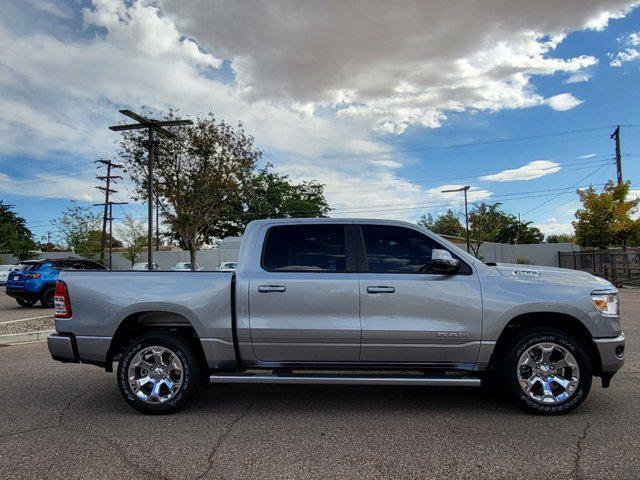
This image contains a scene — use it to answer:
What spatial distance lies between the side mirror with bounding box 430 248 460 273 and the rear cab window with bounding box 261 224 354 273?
0.81 metres

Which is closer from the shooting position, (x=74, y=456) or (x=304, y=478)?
(x=304, y=478)

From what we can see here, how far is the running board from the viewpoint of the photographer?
14.6ft

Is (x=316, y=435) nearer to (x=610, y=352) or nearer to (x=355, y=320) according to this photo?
(x=355, y=320)

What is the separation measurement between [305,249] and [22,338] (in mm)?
7560

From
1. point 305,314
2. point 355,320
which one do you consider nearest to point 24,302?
point 305,314

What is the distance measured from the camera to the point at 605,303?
459 centimetres

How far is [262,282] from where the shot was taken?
4.71 meters

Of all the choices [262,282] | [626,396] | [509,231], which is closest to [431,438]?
[262,282]

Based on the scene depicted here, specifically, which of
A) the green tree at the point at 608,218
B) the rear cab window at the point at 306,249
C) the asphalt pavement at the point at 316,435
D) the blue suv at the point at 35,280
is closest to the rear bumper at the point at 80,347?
the asphalt pavement at the point at 316,435

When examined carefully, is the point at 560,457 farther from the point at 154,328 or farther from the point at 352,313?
the point at 154,328

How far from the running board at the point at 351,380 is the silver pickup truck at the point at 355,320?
0.04 ft

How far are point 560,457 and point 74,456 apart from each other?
147 inches

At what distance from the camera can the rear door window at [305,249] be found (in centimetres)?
483

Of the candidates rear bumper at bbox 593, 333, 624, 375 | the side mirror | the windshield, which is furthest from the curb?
rear bumper at bbox 593, 333, 624, 375
